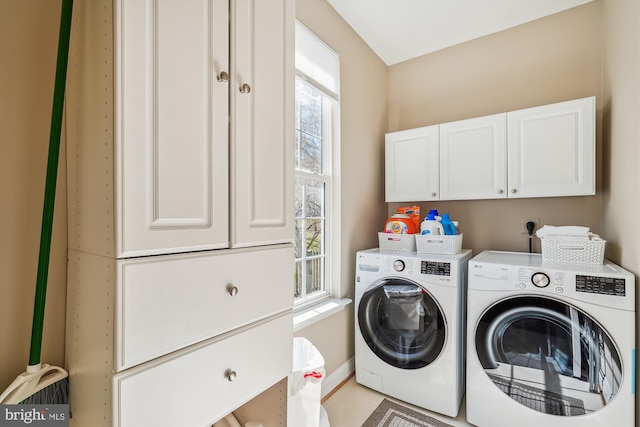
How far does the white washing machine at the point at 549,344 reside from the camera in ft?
4.57

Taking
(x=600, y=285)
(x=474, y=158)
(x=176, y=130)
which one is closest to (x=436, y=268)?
(x=600, y=285)

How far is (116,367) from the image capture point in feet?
2.30

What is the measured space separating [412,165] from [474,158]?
17.7 inches

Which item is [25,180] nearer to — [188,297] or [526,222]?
[188,297]

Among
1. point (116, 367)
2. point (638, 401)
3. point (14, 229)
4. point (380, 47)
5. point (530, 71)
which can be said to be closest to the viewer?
point (116, 367)

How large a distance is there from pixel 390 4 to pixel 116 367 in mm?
2437

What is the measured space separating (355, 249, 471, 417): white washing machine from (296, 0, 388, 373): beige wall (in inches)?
6.1

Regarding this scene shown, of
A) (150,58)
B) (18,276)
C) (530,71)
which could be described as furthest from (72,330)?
(530,71)

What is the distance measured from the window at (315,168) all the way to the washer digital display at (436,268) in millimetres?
609

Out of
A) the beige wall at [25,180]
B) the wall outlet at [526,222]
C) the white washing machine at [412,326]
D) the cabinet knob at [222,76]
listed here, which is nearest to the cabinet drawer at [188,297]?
the beige wall at [25,180]

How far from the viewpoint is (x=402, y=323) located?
6.47ft

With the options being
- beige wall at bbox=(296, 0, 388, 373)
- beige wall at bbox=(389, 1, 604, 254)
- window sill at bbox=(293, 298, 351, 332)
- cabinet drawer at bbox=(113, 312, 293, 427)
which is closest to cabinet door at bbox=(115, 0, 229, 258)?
cabinet drawer at bbox=(113, 312, 293, 427)

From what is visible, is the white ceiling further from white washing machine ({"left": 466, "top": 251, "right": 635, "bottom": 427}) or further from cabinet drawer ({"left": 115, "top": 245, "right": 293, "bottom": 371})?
cabinet drawer ({"left": 115, "top": 245, "right": 293, "bottom": 371})

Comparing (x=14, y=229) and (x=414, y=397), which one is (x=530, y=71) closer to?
(x=414, y=397)
